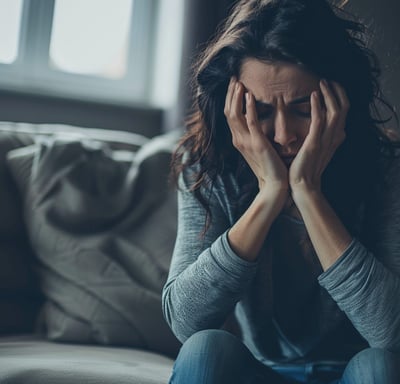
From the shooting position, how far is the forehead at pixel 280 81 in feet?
3.43

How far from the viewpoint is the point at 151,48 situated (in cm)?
262

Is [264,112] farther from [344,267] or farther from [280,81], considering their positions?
[344,267]

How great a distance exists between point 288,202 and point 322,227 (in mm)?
161

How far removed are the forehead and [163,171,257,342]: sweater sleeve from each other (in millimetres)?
211

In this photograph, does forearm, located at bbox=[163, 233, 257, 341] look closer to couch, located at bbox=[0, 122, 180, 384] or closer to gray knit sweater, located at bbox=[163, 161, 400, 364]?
gray knit sweater, located at bbox=[163, 161, 400, 364]

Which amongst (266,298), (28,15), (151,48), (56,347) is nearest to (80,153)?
(56,347)

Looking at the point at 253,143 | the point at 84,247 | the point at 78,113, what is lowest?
the point at 84,247

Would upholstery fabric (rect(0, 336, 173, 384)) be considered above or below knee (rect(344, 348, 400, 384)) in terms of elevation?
below

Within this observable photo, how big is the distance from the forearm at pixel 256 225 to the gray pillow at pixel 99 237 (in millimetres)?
472

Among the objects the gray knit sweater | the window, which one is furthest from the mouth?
the window

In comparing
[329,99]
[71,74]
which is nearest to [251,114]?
[329,99]

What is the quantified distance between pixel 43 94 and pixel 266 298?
1415mm

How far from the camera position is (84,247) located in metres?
1.44

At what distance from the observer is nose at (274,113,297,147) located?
1050 mm
